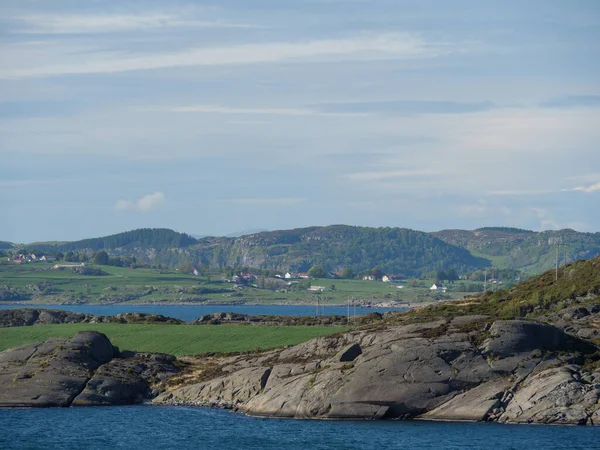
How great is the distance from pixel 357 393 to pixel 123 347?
42.7 metres

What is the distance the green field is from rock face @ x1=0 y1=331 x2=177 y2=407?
1143 cm

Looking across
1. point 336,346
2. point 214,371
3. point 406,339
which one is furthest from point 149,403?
point 406,339

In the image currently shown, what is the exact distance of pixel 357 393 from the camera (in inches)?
3219

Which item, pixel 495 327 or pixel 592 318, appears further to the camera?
pixel 592 318

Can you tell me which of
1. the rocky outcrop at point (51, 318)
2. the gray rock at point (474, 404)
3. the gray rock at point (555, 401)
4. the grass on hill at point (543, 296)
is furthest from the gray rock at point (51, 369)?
the gray rock at point (555, 401)

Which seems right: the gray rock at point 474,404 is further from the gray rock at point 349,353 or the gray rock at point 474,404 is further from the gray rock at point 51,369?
the gray rock at point 51,369

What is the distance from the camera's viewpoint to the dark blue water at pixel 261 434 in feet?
230

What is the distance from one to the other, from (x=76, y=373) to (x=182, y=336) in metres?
26.1

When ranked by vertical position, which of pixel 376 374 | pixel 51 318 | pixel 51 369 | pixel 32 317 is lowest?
pixel 51 369

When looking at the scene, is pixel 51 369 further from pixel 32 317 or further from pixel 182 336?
pixel 32 317

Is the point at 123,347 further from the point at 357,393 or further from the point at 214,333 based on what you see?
the point at 357,393

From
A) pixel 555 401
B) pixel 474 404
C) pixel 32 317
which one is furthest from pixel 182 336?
pixel 555 401

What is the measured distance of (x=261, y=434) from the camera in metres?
75.6

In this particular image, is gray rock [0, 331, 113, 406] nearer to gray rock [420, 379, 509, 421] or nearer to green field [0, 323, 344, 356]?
green field [0, 323, 344, 356]
